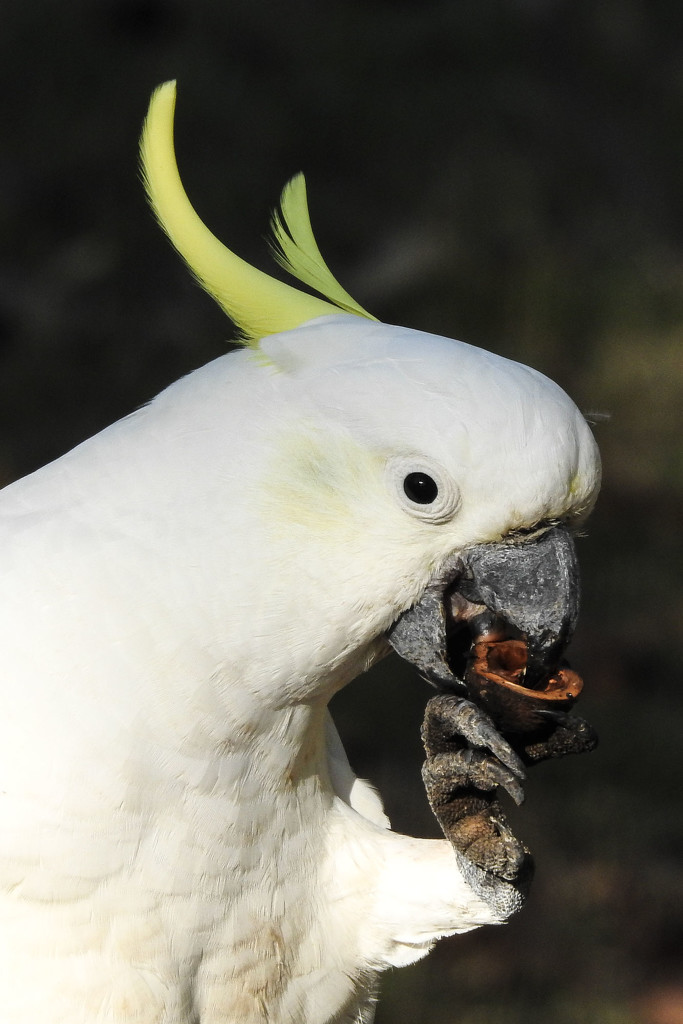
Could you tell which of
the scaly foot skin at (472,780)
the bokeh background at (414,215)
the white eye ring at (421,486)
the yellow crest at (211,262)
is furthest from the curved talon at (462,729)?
the bokeh background at (414,215)

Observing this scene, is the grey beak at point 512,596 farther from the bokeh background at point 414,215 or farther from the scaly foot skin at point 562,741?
the bokeh background at point 414,215

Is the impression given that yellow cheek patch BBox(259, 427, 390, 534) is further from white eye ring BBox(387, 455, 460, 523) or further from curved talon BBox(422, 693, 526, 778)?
curved talon BBox(422, 693, 526, 778)

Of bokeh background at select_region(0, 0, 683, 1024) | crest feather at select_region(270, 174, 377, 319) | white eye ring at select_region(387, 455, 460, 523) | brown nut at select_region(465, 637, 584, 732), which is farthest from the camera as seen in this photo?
bokeh background at select_region(0, 0, 683, 1024)

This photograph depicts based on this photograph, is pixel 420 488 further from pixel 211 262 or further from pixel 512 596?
pixel 211 262

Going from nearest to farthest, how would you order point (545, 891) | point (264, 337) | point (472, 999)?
point (264, 337) → point (472, 999) → point (545, 891)

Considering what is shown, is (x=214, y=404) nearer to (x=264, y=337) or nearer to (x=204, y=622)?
(x=264, y=337)

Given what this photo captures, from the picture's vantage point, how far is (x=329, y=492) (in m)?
1.24

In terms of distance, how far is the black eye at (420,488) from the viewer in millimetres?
1230

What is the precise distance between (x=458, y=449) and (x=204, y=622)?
1.09 ft

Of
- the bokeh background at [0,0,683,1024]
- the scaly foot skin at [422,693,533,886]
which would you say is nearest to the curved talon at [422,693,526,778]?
the scaly foot skin at [422,693,533,886]

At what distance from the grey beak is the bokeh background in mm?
1835

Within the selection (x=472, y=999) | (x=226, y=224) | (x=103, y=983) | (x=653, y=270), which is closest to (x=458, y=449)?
(x=103, y=983)

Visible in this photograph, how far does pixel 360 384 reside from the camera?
125 centimetres

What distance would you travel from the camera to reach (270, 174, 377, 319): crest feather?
1.45 m
